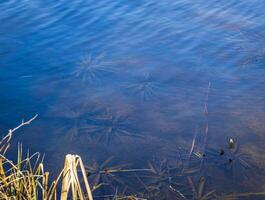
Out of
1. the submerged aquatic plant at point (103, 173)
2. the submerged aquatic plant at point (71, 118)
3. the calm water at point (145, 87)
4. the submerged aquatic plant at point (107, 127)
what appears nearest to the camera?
the submerged aquatic plant at point (103, 173)

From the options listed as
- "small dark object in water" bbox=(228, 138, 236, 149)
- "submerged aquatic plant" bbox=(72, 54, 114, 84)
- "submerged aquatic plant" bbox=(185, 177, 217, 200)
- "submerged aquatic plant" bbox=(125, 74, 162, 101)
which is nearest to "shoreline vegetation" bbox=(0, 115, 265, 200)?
"submerged aquatic plant" bbox=(185, 177, 217, 200)

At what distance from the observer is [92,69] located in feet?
21.8

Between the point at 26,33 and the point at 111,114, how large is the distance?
3.44 metres

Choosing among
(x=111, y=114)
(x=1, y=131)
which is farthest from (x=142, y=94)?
(x=1, y=131)

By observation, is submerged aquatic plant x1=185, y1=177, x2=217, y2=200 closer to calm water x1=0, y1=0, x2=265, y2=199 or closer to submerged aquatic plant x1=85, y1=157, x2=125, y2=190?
calm water x1=0, y1=0, x2=265, y2=199

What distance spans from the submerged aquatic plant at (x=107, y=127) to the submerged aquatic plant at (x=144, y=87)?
0.57m

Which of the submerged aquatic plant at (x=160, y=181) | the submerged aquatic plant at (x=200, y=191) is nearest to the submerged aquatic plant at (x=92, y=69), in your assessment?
the submerged aquatic plant at (x=160, y=181)

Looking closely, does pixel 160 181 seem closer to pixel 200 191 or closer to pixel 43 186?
pixel 200 191

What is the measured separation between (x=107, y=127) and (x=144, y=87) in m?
1.12

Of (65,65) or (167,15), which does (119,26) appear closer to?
(167,15)

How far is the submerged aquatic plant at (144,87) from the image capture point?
592 centimetres

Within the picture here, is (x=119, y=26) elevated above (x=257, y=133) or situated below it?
above

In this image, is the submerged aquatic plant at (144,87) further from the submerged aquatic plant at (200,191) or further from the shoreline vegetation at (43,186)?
the submerged aquatic plant at (200,191)

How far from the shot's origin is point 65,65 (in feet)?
22.5
